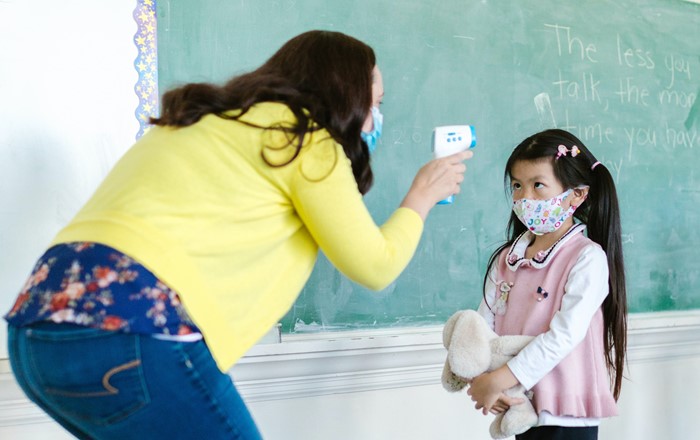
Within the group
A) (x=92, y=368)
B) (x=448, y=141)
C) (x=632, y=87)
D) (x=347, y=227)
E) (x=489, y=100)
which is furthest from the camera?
(x=632, y=87)

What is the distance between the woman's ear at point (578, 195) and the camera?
1518 millimetres

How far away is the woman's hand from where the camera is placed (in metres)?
1.13

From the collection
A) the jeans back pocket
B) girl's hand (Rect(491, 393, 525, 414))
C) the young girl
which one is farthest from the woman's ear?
the jeans back pocket

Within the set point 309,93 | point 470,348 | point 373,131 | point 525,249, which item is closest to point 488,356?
point 470,348

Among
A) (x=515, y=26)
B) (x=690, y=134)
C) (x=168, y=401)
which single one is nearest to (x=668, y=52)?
(x=690, y=134)

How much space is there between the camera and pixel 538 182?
58.8 inches

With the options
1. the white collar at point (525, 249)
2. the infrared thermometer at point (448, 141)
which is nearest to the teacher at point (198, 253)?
the infrared thermometer at point (448, 141)

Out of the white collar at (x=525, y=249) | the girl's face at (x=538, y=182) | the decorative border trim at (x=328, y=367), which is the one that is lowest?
the decorative border trim at (x=328, y=367)

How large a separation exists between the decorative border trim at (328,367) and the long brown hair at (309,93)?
0.68 meters

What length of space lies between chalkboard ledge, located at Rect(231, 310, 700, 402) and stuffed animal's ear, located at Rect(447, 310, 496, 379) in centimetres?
40

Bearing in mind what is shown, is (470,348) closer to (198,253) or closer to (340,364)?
(340,364)

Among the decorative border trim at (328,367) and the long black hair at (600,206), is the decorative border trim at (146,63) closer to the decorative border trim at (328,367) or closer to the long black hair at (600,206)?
the decorative border trim at (328,367)

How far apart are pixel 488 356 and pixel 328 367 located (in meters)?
0.48

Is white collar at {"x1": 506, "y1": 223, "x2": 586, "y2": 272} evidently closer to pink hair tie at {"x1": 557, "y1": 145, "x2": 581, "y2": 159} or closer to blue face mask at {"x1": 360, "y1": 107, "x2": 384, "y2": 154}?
pink hair tie at {"x1": 557, "y1": 145, "x2": 581, "y2": 159}
